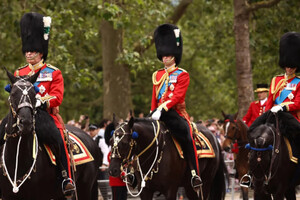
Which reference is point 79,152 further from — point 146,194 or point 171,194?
point 171,194

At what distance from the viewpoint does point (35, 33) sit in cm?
1105

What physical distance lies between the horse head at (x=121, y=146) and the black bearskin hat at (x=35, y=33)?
154 centimetres

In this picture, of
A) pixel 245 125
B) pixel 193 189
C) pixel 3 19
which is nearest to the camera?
pixel 193 189

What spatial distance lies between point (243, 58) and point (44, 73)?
11.2 m

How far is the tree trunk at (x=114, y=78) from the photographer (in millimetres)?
24625

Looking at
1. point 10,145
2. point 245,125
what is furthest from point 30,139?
point 245,125

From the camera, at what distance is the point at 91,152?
1228 centimetres

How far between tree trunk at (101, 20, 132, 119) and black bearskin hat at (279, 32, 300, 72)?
11532 millimetres

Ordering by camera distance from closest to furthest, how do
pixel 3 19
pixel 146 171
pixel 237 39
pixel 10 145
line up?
pixel 10 145 < pixel 146 171 < pixel 237 39 < pixel 3 19

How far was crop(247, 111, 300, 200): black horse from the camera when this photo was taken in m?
12.0

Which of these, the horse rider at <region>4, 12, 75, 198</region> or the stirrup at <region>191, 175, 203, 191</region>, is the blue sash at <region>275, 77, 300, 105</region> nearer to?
the stirrup at <region>191, 175, 203, 191</region>

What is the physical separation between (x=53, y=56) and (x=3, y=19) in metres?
2.45

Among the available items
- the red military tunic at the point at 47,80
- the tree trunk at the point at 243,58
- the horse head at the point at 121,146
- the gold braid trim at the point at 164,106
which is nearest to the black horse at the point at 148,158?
the horse head at the point at 121,146

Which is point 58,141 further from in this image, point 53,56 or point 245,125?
point 53,56
